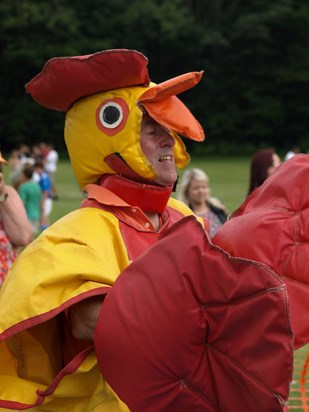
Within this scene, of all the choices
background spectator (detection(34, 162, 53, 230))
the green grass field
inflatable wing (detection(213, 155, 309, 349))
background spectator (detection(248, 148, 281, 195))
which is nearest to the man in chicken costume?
inflatable wing (detection(213, 155, 309, 349))

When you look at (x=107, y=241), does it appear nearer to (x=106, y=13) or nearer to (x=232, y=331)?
(x=232, y=331)

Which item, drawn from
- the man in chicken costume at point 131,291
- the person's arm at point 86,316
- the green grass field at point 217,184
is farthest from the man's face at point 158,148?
the green grass field at point 217,184

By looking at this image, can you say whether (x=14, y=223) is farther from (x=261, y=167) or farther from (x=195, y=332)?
(x=195, y=332)

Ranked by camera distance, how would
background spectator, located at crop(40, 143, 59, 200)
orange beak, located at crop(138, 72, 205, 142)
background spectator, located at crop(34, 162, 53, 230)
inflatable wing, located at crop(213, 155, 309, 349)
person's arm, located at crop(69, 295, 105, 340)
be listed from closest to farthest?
1. inflatable wing, located at crop(213, 155, 309, 349)
2. person's arm, located at crop(69, 295, 105, 340)
3. orange beak, located at crop(138, 72, 205, 142)
4. background spectator, located at crop(34, 162, 53, 230)
5. background spectator, located at crop(40, 143, 59, 200)

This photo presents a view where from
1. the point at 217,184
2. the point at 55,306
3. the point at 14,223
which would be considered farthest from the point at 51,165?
the point at 55,306

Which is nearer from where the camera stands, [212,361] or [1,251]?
[212,361]

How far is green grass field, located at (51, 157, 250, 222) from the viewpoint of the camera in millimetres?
20336

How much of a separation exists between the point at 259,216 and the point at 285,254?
17 cm

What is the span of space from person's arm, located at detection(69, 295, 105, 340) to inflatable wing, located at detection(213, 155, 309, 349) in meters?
0.42

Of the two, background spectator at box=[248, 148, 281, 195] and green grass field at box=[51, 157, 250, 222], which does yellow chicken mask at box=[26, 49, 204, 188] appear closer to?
background spectator at box=[248, 148, 281, 195]

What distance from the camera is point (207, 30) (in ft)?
189

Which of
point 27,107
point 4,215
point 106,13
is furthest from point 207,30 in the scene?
point 4,215

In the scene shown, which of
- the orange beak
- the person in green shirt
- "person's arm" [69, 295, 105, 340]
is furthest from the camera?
the person in green shirt

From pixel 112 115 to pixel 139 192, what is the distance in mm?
293
